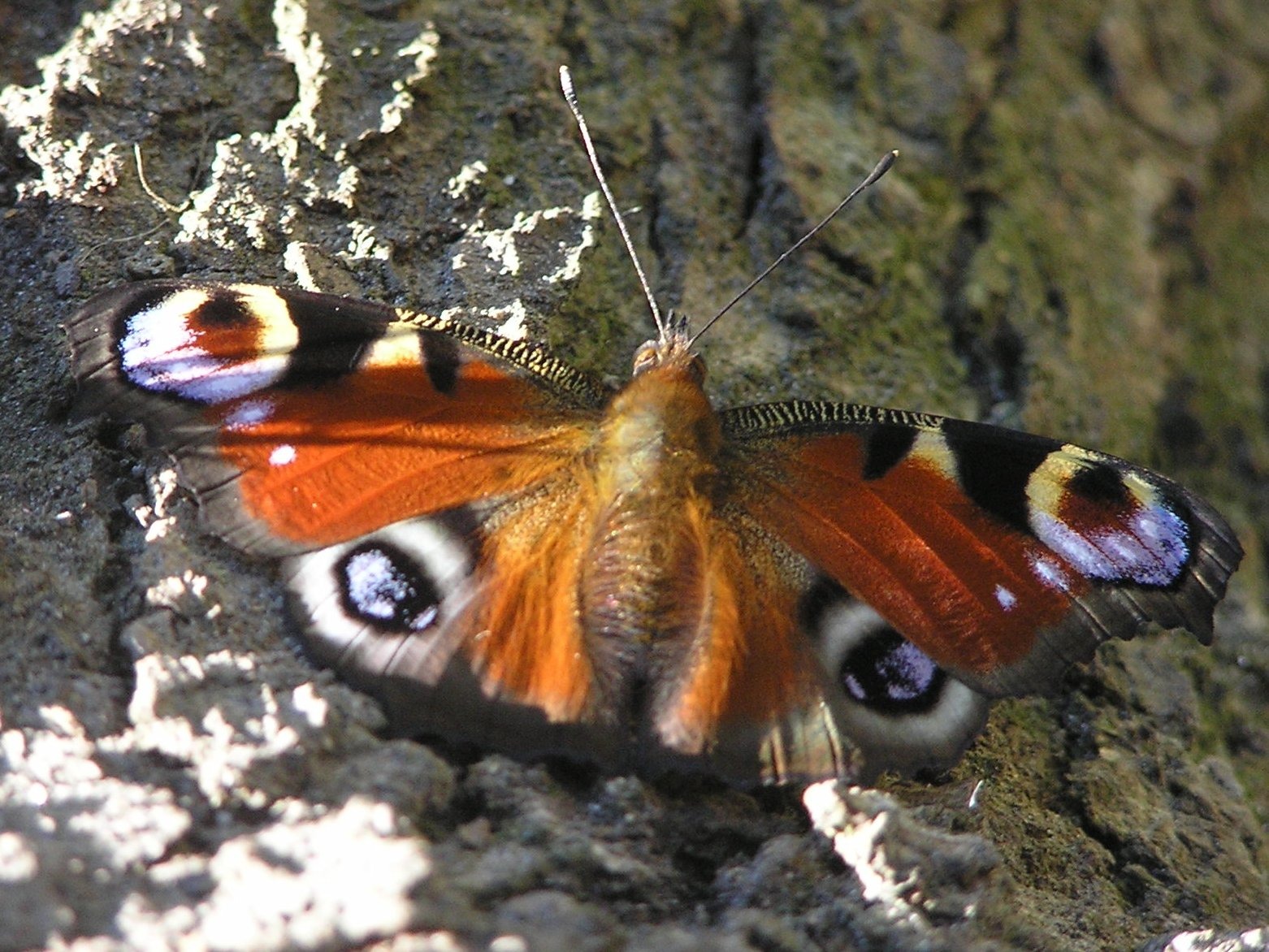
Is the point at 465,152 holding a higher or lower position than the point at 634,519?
higher

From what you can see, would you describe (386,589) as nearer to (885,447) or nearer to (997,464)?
(885,447)

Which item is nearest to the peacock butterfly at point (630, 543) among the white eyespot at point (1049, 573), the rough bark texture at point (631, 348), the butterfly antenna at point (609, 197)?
the white eyespot at point (1049, 573)

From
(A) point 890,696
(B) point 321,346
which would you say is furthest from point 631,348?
(A) point 890,696

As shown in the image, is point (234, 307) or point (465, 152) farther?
point (465, 152)

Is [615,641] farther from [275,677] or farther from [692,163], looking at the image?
[692,163]

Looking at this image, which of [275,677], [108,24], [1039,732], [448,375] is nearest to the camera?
[275,677]

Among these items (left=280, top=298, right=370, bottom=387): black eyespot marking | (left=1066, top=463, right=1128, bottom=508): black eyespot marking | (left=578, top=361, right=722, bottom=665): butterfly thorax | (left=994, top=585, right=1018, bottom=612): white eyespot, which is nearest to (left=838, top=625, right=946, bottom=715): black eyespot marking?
(left=994, top=585, right=1018, bottom=612): white eyespot

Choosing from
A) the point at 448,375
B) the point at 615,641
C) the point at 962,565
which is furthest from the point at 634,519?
the point at 962,565
